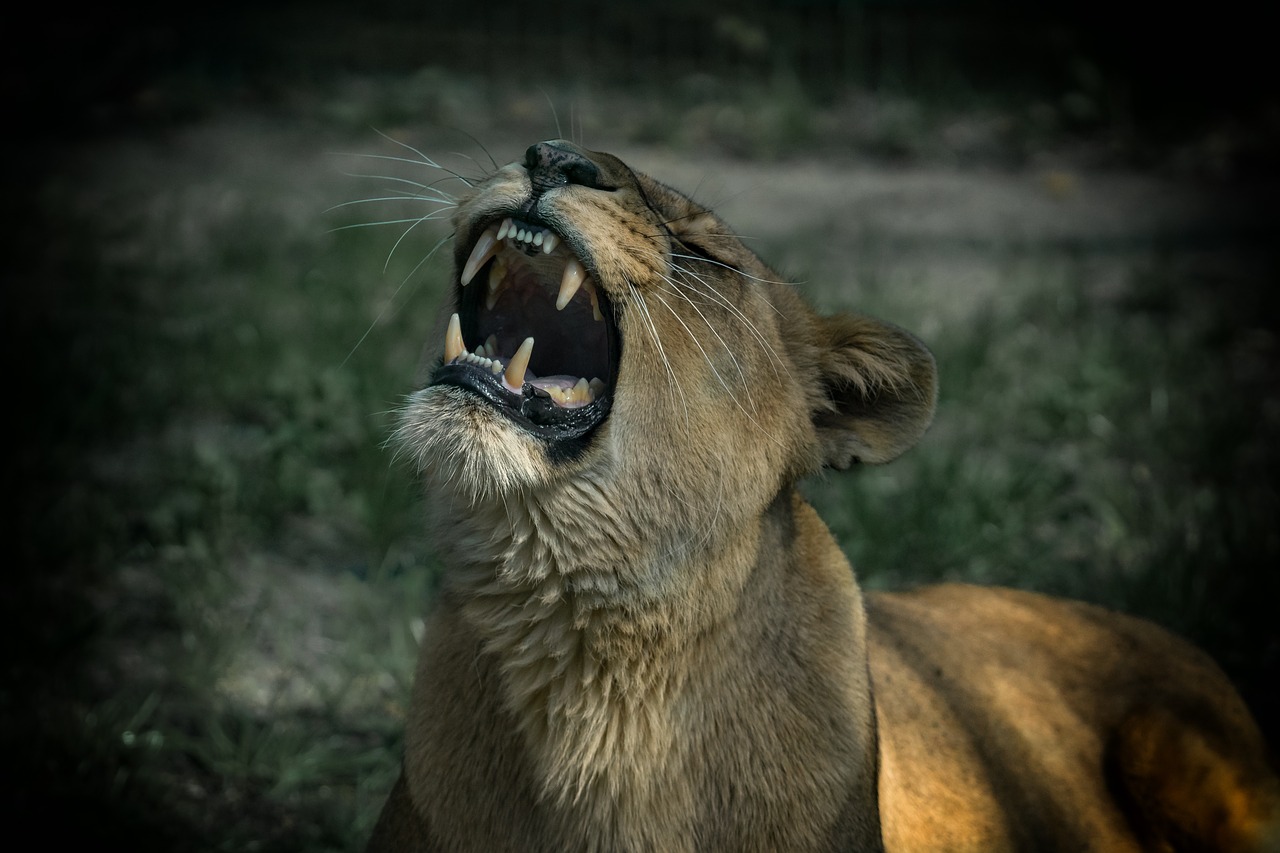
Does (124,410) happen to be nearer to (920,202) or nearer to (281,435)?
(281,435)

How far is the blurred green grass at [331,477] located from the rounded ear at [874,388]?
3.24 ft

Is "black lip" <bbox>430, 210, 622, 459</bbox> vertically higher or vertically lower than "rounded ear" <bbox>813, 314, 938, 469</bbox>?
higher

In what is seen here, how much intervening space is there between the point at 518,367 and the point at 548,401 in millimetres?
81

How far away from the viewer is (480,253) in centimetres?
221

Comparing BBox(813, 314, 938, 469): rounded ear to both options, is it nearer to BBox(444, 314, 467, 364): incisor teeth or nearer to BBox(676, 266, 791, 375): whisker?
BBox(676, 266, 791, 375): whisker

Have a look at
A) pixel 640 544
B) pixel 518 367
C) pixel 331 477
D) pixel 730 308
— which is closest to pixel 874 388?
pixel 730 308

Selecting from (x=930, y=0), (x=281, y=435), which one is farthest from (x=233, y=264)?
(x=930, y=0)

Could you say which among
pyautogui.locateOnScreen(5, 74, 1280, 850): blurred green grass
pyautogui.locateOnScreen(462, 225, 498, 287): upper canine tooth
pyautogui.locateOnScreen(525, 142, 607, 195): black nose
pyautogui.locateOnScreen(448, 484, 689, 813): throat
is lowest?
pyautogui.locateOnScreen(5, 74, 1280, 850): blurred green grass

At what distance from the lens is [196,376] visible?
191 inches

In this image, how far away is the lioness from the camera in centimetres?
213

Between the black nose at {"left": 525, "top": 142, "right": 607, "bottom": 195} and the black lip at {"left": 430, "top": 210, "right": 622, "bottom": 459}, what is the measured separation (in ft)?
0.22

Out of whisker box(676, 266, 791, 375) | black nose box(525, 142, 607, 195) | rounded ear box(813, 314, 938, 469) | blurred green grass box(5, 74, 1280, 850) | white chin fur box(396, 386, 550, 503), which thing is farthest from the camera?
blurred green grass box(5, 74, 1280, 850)

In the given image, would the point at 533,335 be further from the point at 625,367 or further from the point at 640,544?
the point at 640,544

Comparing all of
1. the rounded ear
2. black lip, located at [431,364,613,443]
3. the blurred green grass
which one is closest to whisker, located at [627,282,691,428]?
black lip, located at [431,364,613,443]
